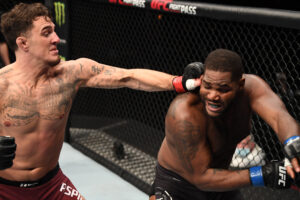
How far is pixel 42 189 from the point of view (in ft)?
7.91

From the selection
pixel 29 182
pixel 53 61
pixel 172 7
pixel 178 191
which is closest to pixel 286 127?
pixel 178 191

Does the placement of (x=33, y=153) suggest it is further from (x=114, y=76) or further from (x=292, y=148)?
(x=292, y=148)

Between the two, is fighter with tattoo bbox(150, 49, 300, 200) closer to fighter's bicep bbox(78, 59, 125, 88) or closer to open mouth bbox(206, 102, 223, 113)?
open mouth bbox(206, 102, 223, 113)

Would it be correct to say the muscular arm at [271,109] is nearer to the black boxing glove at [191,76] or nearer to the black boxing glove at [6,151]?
the black boxing glove at [191,76]

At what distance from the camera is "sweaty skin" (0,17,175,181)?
2342 mm

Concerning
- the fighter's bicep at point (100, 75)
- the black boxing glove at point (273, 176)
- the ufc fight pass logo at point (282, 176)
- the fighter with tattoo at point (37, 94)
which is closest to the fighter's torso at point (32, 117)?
the fighter with tattoo at point (37, 94)

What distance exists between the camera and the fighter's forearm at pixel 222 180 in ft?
6.71

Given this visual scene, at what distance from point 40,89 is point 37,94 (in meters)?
0.03

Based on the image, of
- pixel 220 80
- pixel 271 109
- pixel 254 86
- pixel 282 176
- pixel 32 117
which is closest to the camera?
pixel 282 176

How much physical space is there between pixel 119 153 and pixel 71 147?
27.4 inches

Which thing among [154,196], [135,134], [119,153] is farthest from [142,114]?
[154,196]

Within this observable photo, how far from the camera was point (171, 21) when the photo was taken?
4.31 metres

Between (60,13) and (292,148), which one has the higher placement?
(60,13)

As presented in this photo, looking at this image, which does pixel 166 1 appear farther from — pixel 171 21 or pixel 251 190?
pixel 251 190
